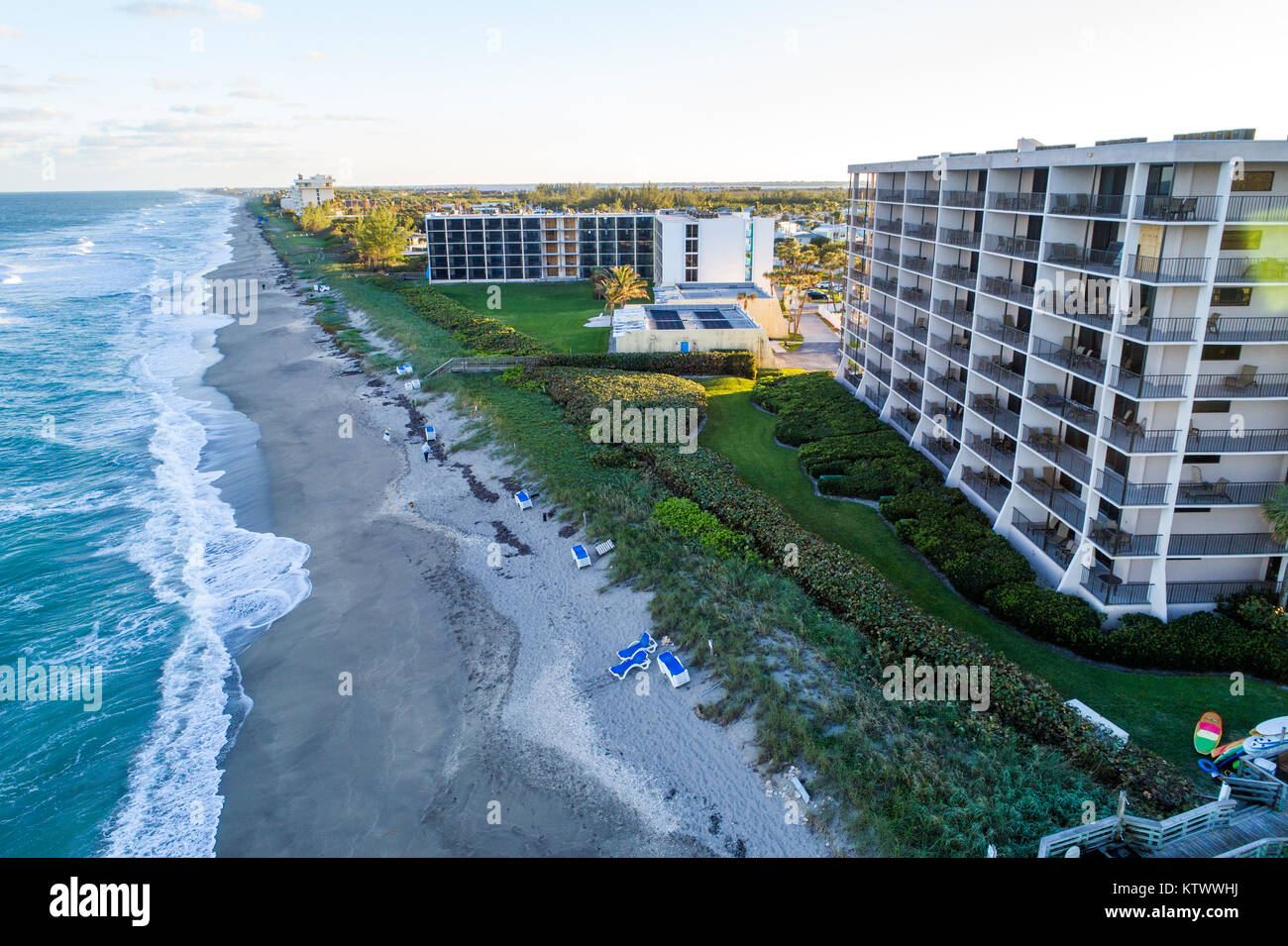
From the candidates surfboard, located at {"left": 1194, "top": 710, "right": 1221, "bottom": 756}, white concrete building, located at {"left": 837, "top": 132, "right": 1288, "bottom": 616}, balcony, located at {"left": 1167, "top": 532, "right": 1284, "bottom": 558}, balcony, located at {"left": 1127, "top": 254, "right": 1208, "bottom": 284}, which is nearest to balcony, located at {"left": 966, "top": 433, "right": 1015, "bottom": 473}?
white concrete building, located at {"left": 837, "top": 132, "right": 1288, "bottom": 616}

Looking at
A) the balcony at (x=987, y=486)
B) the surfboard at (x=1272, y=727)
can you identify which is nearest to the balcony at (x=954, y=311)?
the balcony at (x=987, y=486)

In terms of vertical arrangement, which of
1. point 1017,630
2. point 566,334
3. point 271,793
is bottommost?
point 271,793

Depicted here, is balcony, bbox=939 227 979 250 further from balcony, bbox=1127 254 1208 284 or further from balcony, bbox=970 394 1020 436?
balcony, bbox=1127 254 1208 284

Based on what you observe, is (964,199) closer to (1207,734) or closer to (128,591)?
(1207,734)

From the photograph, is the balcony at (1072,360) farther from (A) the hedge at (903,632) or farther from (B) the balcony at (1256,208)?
(A) the hedge at (903,632)

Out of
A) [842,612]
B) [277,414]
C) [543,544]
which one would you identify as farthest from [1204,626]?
[277,414]

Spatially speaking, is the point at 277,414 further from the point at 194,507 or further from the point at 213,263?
the point at 213,263
